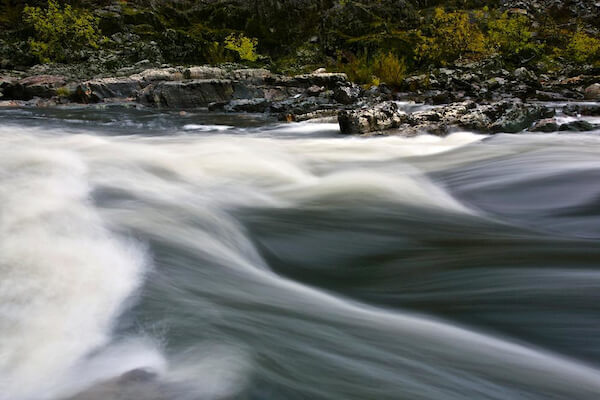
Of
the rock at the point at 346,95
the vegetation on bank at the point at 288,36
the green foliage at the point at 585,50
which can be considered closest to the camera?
the rock at the point at 346,95

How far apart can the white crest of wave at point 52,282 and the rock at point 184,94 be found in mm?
10257

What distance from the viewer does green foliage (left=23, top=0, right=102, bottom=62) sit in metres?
20.0

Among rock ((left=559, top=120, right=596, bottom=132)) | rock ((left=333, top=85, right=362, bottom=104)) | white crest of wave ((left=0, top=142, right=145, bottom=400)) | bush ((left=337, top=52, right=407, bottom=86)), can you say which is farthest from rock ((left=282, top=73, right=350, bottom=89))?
white crest of wave ((left=0, top=142, right=145, bottom=400))

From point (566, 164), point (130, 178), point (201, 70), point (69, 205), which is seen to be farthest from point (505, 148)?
point (201, 70)

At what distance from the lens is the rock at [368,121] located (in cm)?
728

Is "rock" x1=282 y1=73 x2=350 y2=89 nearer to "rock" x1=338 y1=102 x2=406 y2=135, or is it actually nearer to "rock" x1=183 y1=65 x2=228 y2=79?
"rock" x1=183 y1=65 x2=228 y2=79

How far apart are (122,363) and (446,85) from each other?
13216 mm

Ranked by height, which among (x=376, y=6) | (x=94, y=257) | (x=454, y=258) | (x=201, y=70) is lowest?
(x=454, y=258)

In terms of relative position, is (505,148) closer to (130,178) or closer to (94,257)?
(130,178)

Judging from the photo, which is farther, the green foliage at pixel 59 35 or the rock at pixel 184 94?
the green foliage at pixel 59 35

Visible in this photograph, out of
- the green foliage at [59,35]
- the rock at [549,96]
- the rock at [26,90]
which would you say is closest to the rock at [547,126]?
the rock at [549,96]

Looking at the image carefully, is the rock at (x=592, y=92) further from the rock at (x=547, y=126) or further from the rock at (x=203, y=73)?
the rock at (x=203, y=73)

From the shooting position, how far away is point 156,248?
8.15 feet

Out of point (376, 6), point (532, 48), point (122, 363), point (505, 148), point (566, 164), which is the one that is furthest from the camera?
point (376, 6)
